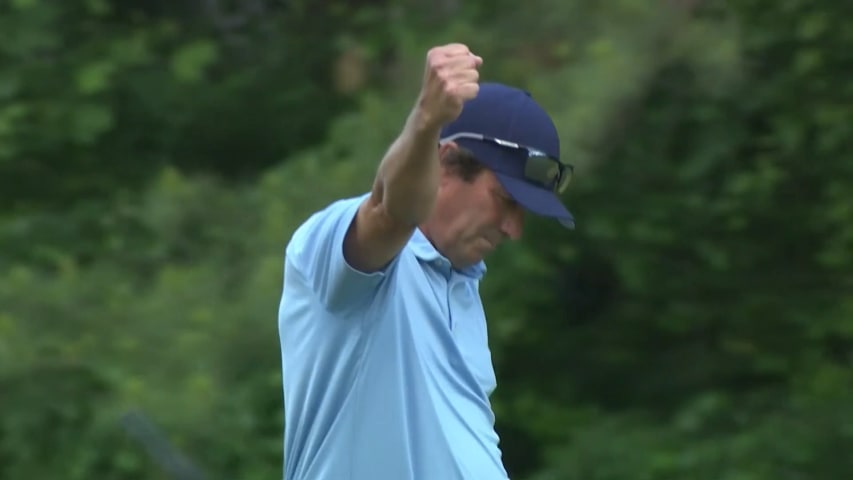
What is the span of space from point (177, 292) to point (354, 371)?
11.8 ft

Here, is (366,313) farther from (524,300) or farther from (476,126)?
(524,300)

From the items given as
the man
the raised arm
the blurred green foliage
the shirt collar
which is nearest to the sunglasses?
the man

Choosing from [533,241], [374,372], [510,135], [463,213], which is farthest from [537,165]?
[533,241]

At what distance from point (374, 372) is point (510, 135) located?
0.51 metres

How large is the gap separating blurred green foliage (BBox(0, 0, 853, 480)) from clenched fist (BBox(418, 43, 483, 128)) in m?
3.36

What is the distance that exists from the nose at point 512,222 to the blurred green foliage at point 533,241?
2.81 metres

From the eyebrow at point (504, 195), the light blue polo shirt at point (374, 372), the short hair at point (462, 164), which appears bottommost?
the light blue polo shirt at point (374, 372)

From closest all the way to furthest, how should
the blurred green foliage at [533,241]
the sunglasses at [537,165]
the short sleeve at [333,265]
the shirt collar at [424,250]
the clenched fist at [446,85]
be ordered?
the clenched fist at [446,85], the short sleeve at [333,265], the shirt collar at [424,250], the sunglasses at [537,165], the blurred green foliage at [533,241]

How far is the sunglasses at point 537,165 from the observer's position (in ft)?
8.63

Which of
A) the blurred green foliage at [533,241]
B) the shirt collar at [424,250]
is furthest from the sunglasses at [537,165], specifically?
the blurred green foliage at [533,241]

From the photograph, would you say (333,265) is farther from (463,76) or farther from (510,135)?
(510,135)

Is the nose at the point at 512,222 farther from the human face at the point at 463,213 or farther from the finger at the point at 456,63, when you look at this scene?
the finger at the point at 456,63

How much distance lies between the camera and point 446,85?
2.05 m

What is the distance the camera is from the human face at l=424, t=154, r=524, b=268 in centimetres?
258
